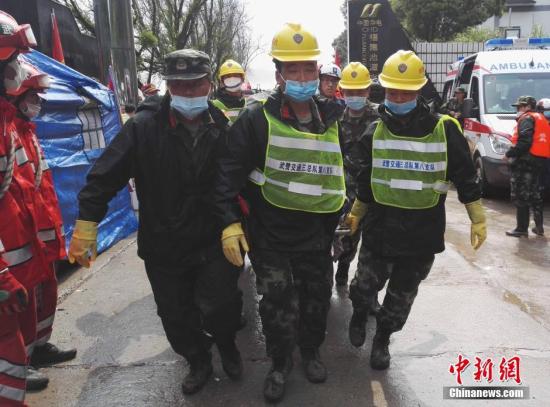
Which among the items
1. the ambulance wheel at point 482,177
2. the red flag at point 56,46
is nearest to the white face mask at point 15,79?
the red flag at point 56,46

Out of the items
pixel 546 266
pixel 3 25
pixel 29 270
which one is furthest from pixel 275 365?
pixel 546 266

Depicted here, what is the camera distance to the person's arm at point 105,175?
8.80ft

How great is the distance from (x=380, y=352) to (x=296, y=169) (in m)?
1.35

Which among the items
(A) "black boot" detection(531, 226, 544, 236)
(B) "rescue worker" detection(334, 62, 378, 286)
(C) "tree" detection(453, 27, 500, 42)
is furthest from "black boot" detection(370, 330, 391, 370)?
(C) "tree" detection(453, 27, 500, 42)

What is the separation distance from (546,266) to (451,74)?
7.32 meters

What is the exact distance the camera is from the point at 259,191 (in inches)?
113

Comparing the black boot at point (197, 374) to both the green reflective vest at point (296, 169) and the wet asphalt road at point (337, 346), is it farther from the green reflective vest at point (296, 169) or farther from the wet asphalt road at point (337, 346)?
the green reflective vest at point (296, 169)

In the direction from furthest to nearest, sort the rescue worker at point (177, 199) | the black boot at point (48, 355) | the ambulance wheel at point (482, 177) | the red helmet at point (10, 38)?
the ambulance wheel at point (482, 177) → the black boot at point (48, 355) → the rescue worker at point (177, 199) → the red helmet at point (10, 38)

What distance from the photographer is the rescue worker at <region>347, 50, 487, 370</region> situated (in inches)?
120

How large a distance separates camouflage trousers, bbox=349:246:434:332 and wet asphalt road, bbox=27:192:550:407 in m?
0.35

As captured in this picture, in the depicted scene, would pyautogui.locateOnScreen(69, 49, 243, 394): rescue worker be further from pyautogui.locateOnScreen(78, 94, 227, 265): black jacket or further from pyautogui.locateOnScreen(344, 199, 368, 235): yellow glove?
pyautogui.locateOnScreen(344, 199, 368, 235): yellow glove

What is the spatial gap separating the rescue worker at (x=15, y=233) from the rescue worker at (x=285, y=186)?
3.37 ft

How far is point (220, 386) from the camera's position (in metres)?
3.07

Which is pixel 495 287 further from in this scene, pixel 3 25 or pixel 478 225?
pixel 3 25
